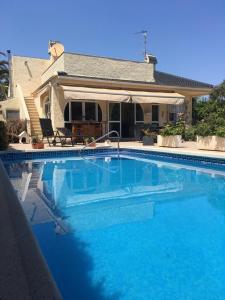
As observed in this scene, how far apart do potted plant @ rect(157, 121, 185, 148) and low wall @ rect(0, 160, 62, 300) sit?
1423cm

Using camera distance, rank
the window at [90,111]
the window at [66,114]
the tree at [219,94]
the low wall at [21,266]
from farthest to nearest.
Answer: the tree at [219,94] → the window at [90,111] → the window at [66,114] → the low wall at [21,266]

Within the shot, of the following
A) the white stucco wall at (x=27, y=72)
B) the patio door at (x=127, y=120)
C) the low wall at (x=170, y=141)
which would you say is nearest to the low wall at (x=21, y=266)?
the low wall at (x=170, y=141)

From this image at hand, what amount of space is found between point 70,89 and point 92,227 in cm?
1350

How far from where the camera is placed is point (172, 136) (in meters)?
17.2

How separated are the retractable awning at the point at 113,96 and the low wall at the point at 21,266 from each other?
598 inches

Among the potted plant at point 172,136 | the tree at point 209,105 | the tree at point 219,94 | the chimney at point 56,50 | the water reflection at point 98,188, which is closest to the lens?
the water reflection at point 98,188

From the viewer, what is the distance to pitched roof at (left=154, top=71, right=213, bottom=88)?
25103mm

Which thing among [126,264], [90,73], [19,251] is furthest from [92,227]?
[90,73]

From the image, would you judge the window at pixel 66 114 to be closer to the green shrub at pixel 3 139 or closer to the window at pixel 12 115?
the green shrub at pixel 3 139

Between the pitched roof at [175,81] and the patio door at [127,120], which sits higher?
the pitched roof at [175,81]

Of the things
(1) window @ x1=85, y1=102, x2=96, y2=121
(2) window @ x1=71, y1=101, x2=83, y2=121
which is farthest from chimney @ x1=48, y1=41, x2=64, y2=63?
(2) window @ x1=71, y1=101, x2=83, y2=121

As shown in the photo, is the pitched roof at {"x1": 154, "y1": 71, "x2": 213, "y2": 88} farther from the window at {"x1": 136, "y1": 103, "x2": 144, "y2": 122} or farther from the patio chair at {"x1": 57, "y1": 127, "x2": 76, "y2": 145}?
the patio chair at {"x1": 57, "y1": 127, "x2": 76, "y2": 145}

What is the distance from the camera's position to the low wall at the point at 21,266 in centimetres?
206

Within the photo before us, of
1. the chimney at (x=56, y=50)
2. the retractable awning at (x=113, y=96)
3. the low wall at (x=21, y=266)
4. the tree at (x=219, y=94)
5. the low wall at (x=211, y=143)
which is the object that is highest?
the chimney at (x=56, y=50)
